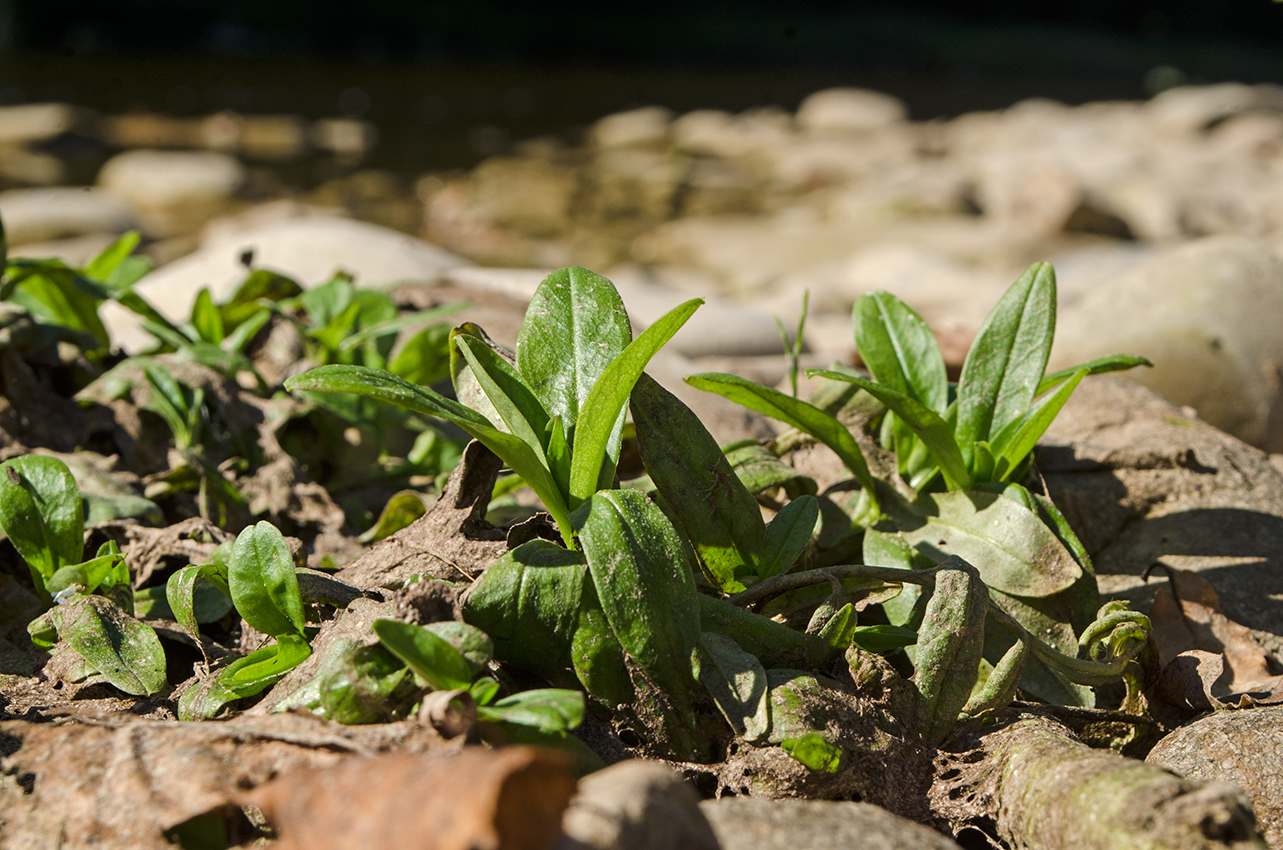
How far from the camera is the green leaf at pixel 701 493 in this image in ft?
5.04

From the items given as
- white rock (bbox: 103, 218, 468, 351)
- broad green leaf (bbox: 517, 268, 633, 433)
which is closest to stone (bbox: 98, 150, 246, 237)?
white rock (bbox: 103, 218, 468, 351)

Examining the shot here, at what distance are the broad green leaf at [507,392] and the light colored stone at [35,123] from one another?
1373cm

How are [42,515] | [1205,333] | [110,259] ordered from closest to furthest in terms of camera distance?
[42,515] < [110,259] < [1205,333]

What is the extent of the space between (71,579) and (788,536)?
113 cm

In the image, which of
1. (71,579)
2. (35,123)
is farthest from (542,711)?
(35,123)

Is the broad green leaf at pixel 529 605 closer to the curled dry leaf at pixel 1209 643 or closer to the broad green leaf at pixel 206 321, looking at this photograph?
the curled dry leaf at pixel 1209 643

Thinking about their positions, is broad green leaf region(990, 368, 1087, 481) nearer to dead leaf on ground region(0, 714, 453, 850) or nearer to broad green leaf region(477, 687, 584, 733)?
broad green leaf region(477, 687, 584, 733)

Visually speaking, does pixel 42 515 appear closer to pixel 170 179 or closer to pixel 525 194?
pixel 525 194

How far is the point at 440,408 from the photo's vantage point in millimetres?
1382

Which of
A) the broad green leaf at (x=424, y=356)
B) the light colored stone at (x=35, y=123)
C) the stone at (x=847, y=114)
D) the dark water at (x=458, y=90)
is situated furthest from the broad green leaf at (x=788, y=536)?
the stone at (x=847, y=114)

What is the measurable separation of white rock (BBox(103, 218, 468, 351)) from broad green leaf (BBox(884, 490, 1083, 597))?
2.34 m

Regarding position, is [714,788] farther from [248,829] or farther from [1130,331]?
[1130,331]

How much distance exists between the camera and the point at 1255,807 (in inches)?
53.1

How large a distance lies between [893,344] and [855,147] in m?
12.4
